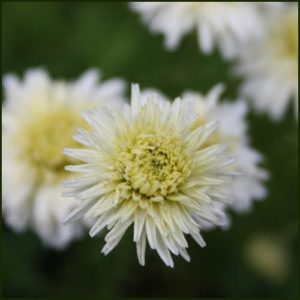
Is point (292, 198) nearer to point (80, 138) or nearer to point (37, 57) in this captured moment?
point (37, 57)

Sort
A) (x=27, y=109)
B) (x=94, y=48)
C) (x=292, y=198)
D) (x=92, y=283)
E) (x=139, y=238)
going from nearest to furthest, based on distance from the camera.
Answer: (x=139, y=238), (x=27, y=109), (x=92, y=283), (x=292, y=198), (x=94, y=48)

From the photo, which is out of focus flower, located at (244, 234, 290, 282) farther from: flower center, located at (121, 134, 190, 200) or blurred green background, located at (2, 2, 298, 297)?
flower center, located at (121, 134, 190, 200)

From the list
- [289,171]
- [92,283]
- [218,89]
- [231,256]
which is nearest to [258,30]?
[218,89]

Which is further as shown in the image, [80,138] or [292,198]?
[292,198]

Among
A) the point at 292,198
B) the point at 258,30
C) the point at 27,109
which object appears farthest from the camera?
the point at 292,198

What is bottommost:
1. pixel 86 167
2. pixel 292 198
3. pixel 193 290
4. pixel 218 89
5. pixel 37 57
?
pixel 193 290

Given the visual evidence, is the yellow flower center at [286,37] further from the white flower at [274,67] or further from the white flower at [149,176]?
the white flower at [149,176]
